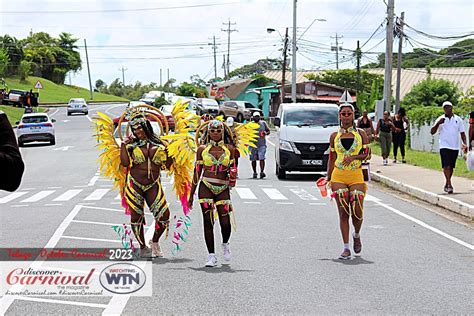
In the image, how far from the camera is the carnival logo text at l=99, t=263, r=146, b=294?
7859 mm

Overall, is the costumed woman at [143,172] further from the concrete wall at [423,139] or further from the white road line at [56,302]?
the concrete wall at [423,139]

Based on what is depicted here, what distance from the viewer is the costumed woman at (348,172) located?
955 centimetres

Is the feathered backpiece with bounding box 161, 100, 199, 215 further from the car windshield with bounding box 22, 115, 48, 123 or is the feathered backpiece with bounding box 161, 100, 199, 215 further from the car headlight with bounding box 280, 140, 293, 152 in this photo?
the car windshield with bounding box 22, 115, 48, 123

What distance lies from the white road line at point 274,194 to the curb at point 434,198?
2.93m

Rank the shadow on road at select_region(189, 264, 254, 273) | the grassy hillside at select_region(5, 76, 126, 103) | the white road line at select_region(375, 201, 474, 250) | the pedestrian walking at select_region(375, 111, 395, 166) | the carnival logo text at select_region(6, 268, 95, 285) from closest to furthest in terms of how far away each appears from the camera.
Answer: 1. the carnival logo text at select_region(6, 268, 95, 285)
2. the shadow on road at select_region(189, 264, 254, 273)
3. the white road line at select_region(375, 201, 474, 250)
4. the pedestrian walking at select_region(375, 111, 395, 166)
5. the grassy hillside at select_region(5, 76, 126, 103)

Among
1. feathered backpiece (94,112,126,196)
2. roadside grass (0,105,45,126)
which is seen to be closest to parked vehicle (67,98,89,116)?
roadside grass (0,105,45,126)

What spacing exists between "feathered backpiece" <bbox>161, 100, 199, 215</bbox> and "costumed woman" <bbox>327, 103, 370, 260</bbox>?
178cm

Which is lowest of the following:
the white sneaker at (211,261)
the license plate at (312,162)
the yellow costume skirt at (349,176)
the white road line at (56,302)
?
the license plate at (312,162)

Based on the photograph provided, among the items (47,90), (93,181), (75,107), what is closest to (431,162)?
(93,181)

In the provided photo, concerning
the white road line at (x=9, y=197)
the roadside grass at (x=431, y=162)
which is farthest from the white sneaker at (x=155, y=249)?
the roadside grass at (x=431, y=162)

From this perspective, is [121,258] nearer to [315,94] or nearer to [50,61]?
[315,94]

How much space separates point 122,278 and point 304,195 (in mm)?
9320

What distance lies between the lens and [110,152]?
10.0 meters

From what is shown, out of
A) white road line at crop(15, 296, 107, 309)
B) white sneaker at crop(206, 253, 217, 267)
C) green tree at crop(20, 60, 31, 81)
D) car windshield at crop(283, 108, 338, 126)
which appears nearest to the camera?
white road line at crop(15, 296, 107, 309)
